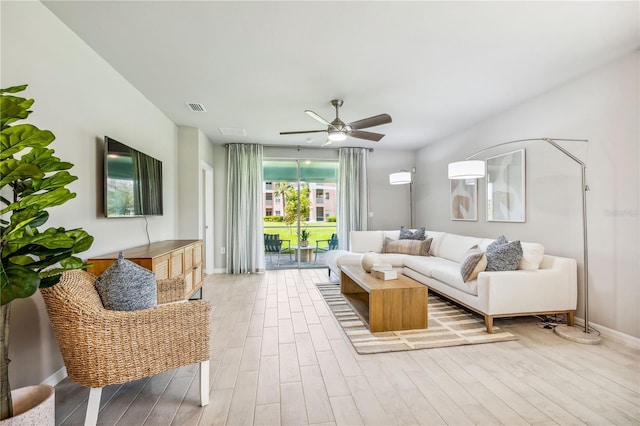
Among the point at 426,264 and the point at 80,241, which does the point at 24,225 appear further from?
the point at 426,264

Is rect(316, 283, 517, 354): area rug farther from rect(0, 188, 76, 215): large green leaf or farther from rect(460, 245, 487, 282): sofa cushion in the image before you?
rect(0, 188, 76, 215): large green leaf

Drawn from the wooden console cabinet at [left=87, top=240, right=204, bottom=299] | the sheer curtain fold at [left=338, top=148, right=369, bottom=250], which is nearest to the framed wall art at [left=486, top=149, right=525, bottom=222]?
the sheer curtain fold at [left=338, top=148, right=369, bottom=250]

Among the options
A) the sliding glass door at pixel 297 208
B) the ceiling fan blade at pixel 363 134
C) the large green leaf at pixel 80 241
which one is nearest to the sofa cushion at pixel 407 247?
the sliding glass door at pixel 297 208

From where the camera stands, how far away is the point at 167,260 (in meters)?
2.90

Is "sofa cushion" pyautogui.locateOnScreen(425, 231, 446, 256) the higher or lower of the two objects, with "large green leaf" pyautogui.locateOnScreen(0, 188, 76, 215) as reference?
lower

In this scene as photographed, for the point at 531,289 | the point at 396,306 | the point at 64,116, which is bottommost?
the point at 396,306

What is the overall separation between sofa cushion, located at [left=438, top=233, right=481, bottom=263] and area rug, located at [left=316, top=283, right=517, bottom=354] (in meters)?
1.00

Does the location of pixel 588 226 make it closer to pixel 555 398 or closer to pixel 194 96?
pixel 555 398

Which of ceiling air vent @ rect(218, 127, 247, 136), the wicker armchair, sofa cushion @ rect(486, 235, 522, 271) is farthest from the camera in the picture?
ceiling air vent @ rect(218, 127, 247, 136)

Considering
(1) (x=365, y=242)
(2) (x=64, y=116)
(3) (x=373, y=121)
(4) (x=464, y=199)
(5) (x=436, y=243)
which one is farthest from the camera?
(1) (x=365, y=242)

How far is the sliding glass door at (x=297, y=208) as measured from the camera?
639 centimetres

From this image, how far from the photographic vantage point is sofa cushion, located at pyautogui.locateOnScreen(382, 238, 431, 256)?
5143mm

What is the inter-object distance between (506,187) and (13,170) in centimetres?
475

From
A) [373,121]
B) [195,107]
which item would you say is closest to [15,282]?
[373,121]
